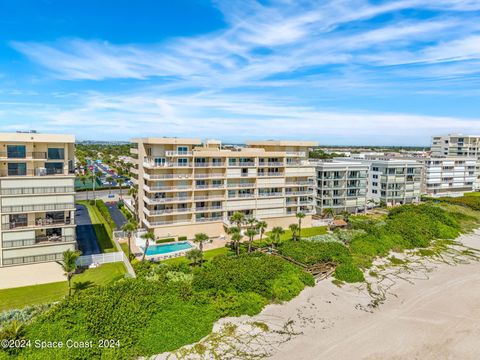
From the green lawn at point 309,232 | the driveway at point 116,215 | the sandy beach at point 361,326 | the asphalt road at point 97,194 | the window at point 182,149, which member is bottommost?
the sandy beach at point 361,326

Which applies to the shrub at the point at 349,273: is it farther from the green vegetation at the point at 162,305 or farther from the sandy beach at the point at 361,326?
the green vegetation at the point at 162,305

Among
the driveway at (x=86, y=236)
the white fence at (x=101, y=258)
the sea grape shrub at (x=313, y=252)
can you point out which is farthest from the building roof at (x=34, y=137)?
the sea grape shrub at (x=313, y=252)

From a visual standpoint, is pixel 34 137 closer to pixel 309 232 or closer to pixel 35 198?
pixel 35 198

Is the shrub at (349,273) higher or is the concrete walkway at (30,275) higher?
the concrete walkway at (30,275)

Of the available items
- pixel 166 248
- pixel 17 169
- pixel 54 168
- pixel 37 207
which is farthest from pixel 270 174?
pixel 17 169

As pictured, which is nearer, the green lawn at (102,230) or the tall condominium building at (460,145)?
the green lawn at (102,230)

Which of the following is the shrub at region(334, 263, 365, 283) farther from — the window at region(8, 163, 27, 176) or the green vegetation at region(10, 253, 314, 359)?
the window at region(8, 163, 27, 176)

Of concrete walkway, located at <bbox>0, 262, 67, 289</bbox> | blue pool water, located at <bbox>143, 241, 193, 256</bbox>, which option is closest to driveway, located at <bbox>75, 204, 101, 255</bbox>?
blue pool water, located at <bbox>143, 241, 193, 256</bbox>

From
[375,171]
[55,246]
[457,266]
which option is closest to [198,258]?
[55,246]
